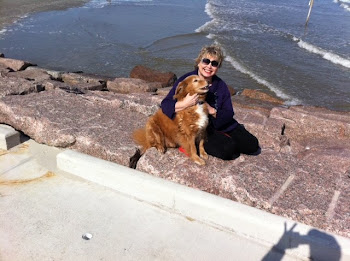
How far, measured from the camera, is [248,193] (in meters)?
3.19

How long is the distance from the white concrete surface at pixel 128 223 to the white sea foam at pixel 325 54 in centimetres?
1232

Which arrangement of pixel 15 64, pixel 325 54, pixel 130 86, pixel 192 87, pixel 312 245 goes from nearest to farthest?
pixel 312 245, pixel 192 87, pixel 130 86, pixel 15 64, pixel 325 54

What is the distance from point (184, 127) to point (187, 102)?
0.99ft

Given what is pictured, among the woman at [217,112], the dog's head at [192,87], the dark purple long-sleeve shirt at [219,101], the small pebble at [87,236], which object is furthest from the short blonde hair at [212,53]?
the small pebble at [87,236]

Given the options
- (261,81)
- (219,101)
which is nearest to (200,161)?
(219,101)

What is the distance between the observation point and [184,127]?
11.8 ft

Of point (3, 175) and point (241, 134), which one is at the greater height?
point (241, 134)

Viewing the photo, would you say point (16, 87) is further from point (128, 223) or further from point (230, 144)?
point (230, 144)

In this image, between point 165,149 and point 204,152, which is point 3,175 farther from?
point 204,152

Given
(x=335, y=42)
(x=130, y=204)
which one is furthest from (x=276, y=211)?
(x=335, y=42)

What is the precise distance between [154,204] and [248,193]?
0.94m

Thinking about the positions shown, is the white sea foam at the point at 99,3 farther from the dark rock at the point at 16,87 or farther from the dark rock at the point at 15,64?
the dark rock at the point at 16,87

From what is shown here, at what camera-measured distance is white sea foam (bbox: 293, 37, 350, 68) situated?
43.4 feet

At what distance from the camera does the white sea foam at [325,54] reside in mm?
13234
